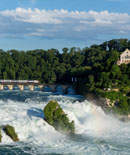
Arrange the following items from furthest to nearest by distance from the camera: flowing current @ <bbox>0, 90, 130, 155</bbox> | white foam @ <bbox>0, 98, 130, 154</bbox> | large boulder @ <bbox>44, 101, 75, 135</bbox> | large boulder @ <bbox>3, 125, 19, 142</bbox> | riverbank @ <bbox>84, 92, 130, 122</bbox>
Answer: riverbank @ <bbox>84, 92, 130, 122</bbox>
large boulder @ <bbox>44, 101, 75, 135</bbox>
large boulder @ <bbox>3, 125, 19, 142</bbox>
white foam @ <bbox>0, 98, 130, 154</bbox>
flowing current @ <bbox>0, 90, 130, 155</bbox>

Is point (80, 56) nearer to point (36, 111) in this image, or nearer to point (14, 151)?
point (36, 111)

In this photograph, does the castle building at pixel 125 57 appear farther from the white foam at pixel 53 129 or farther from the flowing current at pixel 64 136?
the flowing current at pixel 64 136

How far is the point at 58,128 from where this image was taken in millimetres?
34094

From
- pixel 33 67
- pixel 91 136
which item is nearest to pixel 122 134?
pixel 91 136


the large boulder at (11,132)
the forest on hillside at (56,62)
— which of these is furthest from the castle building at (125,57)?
the large boulder at (11,132)

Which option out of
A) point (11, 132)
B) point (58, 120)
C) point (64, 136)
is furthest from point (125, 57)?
point (11, 132)

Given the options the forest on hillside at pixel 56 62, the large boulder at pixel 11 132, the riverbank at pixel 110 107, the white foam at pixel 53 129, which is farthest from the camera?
the forest on hillside at pixel 56 62

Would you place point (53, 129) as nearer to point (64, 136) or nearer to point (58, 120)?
point (58, 120)

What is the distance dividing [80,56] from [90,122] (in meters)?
73.7

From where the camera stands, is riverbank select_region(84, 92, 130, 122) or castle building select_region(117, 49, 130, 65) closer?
riverbank select_region(84, 92, 130, 122)

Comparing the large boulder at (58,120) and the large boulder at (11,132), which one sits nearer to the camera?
the large boulder at (11,132)

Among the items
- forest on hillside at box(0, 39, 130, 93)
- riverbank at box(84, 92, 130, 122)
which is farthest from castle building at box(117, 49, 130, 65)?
riverbank at box(84, 92, 130, 122)

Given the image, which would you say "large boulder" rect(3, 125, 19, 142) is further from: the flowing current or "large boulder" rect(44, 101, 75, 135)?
"large boulder" rect(44, 101, 75, 135)

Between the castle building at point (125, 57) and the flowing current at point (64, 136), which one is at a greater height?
the castle building at point (125, 57)
